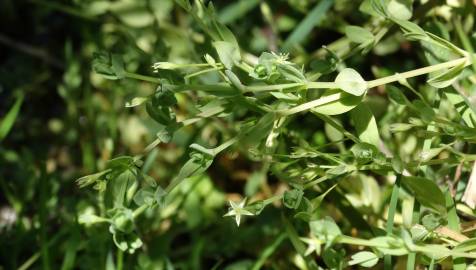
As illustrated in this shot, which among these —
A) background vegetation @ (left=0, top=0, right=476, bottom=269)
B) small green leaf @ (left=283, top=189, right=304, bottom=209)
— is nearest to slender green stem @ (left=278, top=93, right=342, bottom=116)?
background vegetation @ (left=0, top=0, right=476, bottom=269)

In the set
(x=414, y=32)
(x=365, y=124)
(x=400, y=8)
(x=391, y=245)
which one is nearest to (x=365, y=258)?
(x=391, y=245)

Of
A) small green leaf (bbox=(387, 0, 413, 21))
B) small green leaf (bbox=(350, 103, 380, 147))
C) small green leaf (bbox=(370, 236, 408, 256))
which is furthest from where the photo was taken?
small green leaf (bbox=(387, 0, 413, 21))

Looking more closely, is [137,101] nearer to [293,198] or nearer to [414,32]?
[293,198]

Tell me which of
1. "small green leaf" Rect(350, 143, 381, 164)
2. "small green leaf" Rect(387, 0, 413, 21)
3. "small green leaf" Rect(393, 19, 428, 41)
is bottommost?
"small green leaf" Rect(350, 143, 381, 164)

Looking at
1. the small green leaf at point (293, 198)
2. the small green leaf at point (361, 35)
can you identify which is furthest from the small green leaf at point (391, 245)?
the small green leaf at point (361, 35)

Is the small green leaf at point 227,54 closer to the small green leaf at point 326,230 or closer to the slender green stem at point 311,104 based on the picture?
the slender green stem at point 311,104

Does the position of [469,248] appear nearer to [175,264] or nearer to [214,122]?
[175,264]

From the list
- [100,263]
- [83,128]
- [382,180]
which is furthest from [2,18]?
[382,180]

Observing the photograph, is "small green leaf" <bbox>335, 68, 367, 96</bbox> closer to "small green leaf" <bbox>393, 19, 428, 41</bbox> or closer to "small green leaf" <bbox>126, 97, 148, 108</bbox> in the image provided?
"small green leaf" <bbox>393, 19, 428, 41</bbox>
